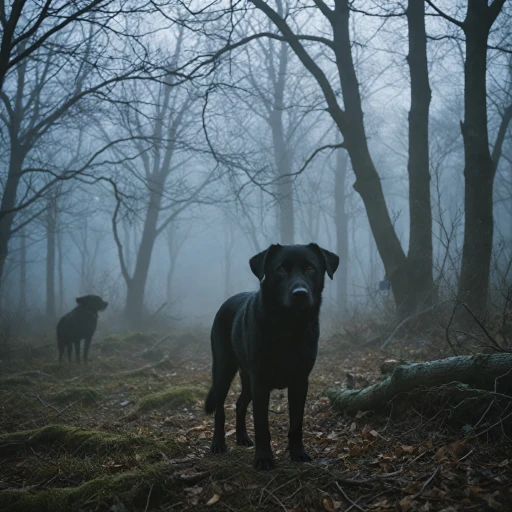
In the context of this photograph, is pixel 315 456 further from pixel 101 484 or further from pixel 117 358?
pixel 117 358

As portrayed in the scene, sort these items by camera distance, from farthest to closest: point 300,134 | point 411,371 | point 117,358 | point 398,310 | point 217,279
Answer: point 217,279 < point 300,134 < point 117,358 < point 398,310 < point 411,371

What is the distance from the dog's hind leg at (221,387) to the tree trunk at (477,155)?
15.4 feet

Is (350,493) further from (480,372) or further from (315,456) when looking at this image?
(480,372)

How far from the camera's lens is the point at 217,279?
55562mm

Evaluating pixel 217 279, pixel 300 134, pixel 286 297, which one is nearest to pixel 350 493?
pixel 286 297

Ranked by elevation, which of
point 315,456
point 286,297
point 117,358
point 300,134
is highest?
point 300,134

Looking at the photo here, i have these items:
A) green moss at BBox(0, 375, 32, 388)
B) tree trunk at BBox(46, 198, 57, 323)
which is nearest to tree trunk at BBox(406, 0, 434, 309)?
green moss at BBox(0, 375, 32, 388)

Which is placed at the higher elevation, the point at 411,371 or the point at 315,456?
the point at 411,371

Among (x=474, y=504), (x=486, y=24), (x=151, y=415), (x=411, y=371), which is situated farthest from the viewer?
(x=486, y=24)

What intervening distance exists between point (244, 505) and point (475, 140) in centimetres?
715

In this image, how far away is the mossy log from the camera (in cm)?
361

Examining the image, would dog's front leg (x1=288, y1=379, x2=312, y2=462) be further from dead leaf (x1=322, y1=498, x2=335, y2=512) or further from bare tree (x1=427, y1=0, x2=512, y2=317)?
bare tree (x1=427, y1=0, x2=512, y2=317)

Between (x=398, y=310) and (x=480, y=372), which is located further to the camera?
(x=398, y=310)

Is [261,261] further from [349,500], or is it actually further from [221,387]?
[349,500]
